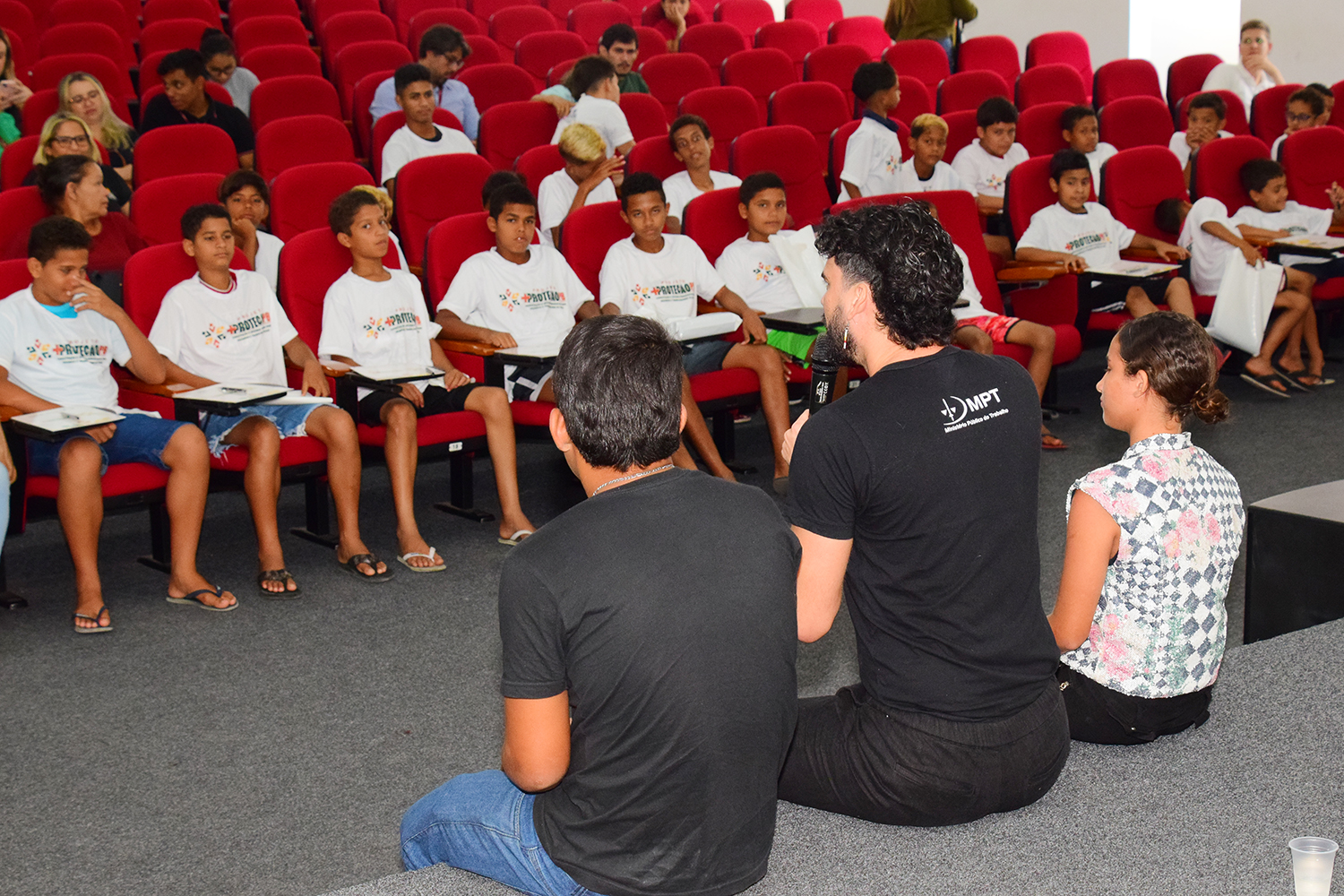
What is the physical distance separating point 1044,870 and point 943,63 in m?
6.94

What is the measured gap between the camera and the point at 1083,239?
18.2 ft

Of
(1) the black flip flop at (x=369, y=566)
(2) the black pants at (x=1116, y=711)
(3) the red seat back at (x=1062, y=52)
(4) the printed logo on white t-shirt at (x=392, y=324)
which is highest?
(3) the red seat back at (x=1062, y=52)

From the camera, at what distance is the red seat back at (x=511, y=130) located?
602cm

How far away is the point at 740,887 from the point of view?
4.95 ft

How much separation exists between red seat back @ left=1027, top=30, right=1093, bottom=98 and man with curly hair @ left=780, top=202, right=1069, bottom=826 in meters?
7.53

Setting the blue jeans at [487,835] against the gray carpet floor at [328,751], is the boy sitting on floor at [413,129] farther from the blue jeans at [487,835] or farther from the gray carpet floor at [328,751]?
the blue jeans at [487,835]

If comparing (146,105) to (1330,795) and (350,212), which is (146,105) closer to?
(350,212)

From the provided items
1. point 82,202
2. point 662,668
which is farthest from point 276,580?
point 662,668

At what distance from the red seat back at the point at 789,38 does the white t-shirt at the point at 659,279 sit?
384 centimetres

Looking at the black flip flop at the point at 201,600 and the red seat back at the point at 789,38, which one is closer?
the black flip flop at the point at 201,600

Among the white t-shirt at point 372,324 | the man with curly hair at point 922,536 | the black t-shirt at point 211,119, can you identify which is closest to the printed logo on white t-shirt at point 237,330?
the white t-shirt at point 372,324

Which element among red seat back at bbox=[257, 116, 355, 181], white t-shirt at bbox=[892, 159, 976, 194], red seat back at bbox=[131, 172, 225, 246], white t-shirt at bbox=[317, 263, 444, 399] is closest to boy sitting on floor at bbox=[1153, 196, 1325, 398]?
white t-shirt at bbox=[892, 159, 976, 194]

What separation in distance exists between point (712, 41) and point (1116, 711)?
6526 mm

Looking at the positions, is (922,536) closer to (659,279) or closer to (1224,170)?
(659,279)
